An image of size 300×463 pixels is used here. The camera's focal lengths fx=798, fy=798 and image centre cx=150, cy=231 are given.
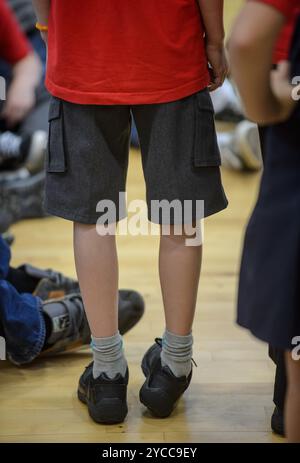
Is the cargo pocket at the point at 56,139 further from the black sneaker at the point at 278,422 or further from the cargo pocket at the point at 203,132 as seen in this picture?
the black sneaker at the point at 278,422

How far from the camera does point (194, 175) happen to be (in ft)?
4.11

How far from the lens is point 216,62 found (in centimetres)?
126

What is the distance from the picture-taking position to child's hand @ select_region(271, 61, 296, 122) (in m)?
0.90

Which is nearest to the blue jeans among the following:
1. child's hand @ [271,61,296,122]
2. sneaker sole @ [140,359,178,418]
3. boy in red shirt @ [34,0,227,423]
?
boy in red shirt @ [34,0,227,423]

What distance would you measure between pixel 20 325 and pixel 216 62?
1.96 ft

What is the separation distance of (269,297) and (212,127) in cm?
41

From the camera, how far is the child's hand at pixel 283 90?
0.90 m

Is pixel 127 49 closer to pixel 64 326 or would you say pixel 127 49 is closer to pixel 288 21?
pixel 288 21

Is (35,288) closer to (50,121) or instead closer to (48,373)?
(48,373)

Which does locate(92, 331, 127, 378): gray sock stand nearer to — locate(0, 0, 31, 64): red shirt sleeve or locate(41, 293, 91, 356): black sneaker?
locate(41, 293, 91, 356): black sneaker

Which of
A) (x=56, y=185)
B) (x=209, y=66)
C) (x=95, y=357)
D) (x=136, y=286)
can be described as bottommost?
(x=136, y=286)

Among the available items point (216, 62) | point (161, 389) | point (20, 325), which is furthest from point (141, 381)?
point (216, 62)

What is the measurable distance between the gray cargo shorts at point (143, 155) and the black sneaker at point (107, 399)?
0.92ft

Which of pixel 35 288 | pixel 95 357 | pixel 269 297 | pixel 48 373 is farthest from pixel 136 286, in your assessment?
pixel 269 297
